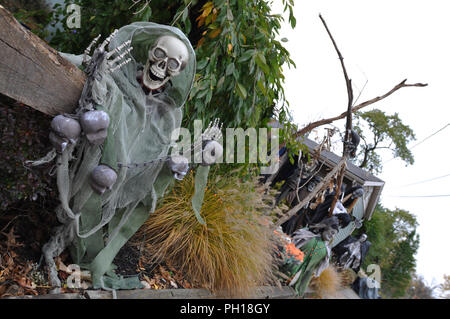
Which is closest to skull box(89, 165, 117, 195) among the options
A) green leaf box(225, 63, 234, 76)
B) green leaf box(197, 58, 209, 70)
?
green leaf box(197, 58, 209, 70)

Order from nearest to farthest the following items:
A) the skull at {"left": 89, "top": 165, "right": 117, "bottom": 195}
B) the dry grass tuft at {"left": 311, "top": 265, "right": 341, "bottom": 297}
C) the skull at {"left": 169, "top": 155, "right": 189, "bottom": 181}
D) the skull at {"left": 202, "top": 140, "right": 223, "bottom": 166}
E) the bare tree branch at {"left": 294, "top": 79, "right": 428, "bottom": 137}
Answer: the skull at {"left": 89, "top": 165, "right": 117, "bottom": 195} → the skull at {"left": 169, "top": 155, "right": 189, "bottom": 181} → the skull at {"left": 202, "top": 140, "right": 223, "bottom": 166} → the bare tree branch at {"left": 294, "top": 79, "right": 428, "bottom": 137} → the dry grass tuft at {"left": 311, "top": 265, "right": 341, "bottom": 297}

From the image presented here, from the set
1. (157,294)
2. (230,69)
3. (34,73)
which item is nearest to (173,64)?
(34,73)

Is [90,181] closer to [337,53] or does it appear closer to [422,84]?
[337,53]

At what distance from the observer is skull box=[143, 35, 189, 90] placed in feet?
7.24

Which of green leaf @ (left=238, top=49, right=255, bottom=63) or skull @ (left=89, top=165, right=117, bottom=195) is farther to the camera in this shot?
green leaf @ (left=238, top=49, right=255, bottom=63)

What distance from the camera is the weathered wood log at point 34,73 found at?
62.6 inches

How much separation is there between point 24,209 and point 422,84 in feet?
14.1

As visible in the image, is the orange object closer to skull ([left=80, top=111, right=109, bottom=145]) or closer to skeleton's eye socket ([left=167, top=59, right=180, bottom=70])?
skeleton's eye socket ([left=167, top=59, right=180, bottom=70])

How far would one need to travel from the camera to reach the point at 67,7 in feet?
12.0

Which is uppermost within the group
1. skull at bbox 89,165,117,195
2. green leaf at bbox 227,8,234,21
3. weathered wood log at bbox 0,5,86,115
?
green leaf at bbox 227,8,234,21

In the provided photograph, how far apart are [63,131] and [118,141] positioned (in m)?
0.34

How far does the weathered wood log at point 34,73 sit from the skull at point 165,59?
412 millimetres

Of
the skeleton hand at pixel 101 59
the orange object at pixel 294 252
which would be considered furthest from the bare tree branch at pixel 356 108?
the skeleton hand at pixel 101 59
